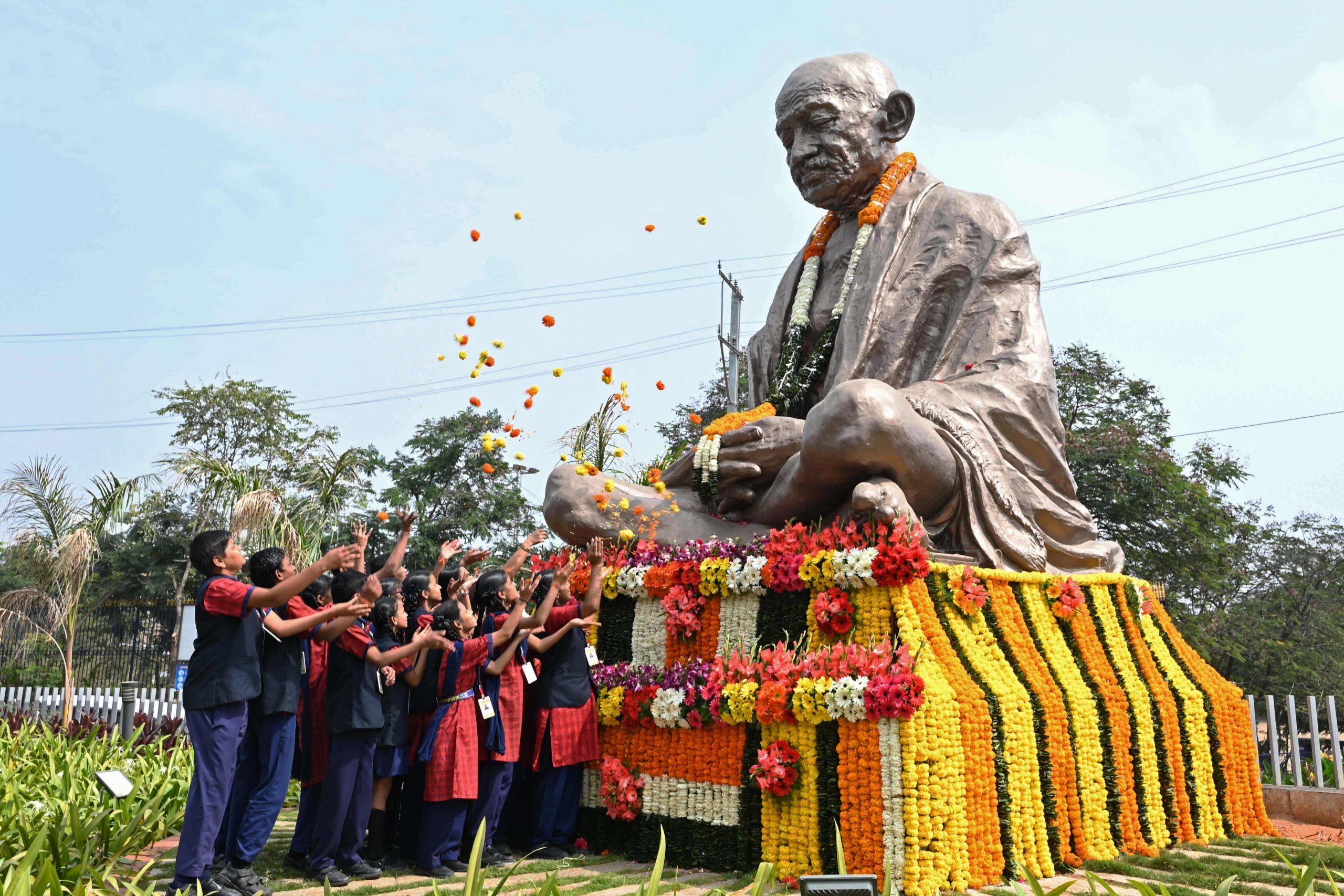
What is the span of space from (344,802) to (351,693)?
1.46 ft

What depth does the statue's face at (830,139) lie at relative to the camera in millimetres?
6137

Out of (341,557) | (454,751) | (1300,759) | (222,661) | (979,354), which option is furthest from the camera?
(1300,759)

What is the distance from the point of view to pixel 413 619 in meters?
5.34

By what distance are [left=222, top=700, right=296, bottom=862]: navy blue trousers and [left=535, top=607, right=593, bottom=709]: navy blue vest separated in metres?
1.23

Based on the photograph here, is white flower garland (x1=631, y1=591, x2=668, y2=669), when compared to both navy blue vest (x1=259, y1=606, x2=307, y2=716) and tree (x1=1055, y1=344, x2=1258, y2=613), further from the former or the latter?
tree (x1=1055, y1=344, x2=1258, y2=613)

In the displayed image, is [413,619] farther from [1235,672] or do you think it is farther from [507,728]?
[1235,672]

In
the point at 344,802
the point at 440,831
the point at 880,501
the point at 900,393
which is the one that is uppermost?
the point at 900,393

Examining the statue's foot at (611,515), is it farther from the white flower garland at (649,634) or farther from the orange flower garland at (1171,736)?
the orange flower garland at (1171,736)

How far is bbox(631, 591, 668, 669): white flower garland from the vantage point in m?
5.46

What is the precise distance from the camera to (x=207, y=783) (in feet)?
13.2

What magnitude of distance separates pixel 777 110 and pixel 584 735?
12.2 ft

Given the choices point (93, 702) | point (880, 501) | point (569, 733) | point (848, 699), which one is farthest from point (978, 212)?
point (93, 702)

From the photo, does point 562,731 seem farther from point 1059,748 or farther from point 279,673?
point 1059,748

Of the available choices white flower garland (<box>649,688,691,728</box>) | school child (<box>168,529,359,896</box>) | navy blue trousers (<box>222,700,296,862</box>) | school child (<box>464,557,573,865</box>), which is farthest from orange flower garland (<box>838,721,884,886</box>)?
navy blue trousers (<box>222,700,296,862</box>)
